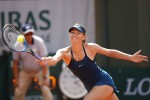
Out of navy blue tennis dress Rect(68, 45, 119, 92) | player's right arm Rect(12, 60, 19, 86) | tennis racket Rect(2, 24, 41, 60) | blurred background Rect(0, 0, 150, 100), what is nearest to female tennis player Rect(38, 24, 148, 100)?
navy blue tennis dress Rect(68, 45, 119, 92)

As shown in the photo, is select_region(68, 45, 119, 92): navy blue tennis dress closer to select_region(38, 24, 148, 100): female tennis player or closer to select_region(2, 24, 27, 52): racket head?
select_region(38, 24, 148, 100): female tennis player

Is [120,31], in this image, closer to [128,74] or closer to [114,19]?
[114,19]

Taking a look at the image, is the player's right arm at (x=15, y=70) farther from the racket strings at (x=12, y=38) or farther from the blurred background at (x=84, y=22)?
the racket strings at (x=12, y=38)

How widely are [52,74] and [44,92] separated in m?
0.82

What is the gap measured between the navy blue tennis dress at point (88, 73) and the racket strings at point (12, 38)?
2.25 feet

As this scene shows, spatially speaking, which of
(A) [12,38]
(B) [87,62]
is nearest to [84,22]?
(B) [87,62]

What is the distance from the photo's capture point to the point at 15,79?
10141 mm

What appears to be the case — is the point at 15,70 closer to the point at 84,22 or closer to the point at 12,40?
the point at 84,22

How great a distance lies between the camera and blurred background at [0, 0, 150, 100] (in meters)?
11.0

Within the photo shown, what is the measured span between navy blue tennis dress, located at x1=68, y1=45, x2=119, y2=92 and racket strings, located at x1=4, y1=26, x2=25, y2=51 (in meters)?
0.69

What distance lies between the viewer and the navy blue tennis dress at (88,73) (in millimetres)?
6977

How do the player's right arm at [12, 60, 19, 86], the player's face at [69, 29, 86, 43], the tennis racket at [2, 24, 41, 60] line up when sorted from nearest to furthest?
the tennis racket at [2, 24, 41, 60]
the player's face at [69, 29, 86, 43]
the player's right arm at [12, 60, 19, 86]

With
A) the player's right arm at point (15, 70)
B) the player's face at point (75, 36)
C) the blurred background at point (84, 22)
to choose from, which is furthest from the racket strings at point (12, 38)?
the blurred background at point (84, 22)

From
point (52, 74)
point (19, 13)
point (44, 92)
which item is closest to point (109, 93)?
point (44, 92)
